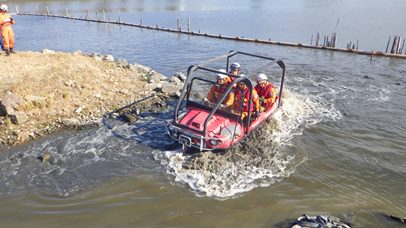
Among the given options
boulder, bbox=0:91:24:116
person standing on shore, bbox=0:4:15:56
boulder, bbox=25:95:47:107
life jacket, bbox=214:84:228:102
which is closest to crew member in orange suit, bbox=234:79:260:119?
life jacket, bbox=214:84:228:102

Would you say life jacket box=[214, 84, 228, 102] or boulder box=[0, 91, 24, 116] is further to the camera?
boulder box=[0, 91, 24, 116]

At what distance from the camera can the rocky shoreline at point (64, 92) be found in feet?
34.6

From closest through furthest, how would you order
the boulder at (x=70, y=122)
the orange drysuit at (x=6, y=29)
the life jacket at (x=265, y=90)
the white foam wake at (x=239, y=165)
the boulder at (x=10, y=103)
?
the white foam wake at (x=239, y=165)
the boulder at (x=10, y=103)
the life jacket at (x=265, y=90)
the boulder at (x=70, y=122)
the orange drysuit at (x=6, y=29)

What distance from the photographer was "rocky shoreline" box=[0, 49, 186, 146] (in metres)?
10.5

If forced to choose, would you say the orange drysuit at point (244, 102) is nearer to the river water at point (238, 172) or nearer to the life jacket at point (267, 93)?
the river water at point (238, 172)

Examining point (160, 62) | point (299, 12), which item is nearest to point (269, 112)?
point (160, 62)

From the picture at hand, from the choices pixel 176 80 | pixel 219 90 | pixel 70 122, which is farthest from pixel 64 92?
pixel 219 90

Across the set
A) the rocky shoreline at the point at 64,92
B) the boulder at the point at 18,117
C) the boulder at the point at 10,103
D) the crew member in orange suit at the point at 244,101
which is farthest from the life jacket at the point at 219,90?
the boulder at the point at 10,103

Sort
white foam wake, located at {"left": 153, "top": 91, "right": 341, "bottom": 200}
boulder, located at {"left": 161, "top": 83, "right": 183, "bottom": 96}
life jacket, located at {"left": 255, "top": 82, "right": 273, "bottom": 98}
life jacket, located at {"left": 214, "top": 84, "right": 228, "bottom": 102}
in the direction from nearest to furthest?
white foam wake, located at {"left": 153, "top": 91, "right": 341, "bottom": 200} < life jacket, located at {"left": 214, "top": 84, "right": 228, "bottom": 102} < life jacket, located at {"left": 255, "top": 82, "right": 273, "bottom": 98} < boulder, located at {"left": 161, "top": 83, "right": 183, "bottom": 96}

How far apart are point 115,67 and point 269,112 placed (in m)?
8.28

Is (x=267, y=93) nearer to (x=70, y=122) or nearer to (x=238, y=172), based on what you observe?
(x=238, y=172)

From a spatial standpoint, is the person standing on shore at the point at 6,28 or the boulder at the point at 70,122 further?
the person standing on shore at the point at 6,28

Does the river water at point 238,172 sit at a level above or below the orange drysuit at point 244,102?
below

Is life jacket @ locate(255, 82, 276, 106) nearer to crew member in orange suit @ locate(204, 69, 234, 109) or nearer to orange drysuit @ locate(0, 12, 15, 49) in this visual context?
crew member in orange suit @ locate(204, 69, 234, 109)
